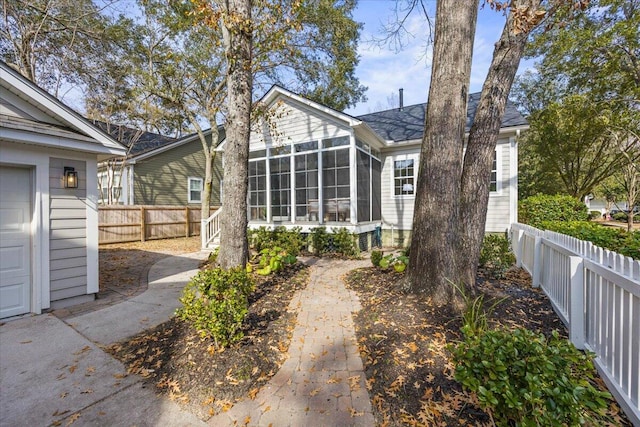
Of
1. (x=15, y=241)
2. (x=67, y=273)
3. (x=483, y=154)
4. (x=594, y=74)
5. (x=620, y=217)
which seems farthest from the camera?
(x=620, y=217)

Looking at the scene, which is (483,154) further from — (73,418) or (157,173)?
(157,173)

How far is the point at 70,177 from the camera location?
4531mm

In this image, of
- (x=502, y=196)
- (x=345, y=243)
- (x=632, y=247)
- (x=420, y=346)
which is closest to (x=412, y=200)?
(x=502, y=196)

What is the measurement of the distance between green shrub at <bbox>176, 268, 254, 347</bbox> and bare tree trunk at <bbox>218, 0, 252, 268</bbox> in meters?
1.63

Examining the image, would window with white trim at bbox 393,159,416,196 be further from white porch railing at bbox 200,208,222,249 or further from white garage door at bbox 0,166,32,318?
white garage door at bbox 0,166,32,318

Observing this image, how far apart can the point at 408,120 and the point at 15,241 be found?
1201cm

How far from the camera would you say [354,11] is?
11.7 meters

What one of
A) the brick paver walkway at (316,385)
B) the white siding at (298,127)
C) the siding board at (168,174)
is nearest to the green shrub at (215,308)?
the brick paver walkway at (316,385)

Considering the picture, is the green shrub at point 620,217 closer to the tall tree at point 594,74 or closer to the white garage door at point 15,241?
the tall tree at point 594,74

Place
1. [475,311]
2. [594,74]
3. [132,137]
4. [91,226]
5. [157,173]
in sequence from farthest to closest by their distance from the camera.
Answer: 1. [132,137]
2. [157,173]
3. [594,74]
4. [91,226]
5. [475,311]

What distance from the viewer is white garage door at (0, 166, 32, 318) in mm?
3969

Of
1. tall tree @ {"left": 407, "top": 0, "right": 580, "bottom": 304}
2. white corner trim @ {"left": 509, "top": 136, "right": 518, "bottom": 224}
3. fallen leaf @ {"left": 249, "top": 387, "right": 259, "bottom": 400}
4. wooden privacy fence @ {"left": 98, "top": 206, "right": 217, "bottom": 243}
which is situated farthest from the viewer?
wooden privacy fence @ {"left": 98, "top": 206, "right": 217, "bottom": 243}

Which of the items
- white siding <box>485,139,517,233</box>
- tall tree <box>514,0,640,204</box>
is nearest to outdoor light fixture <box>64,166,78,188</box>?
white siding <box>485,139,517,233</box>

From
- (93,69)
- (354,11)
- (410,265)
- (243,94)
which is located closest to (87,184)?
(243,94)
